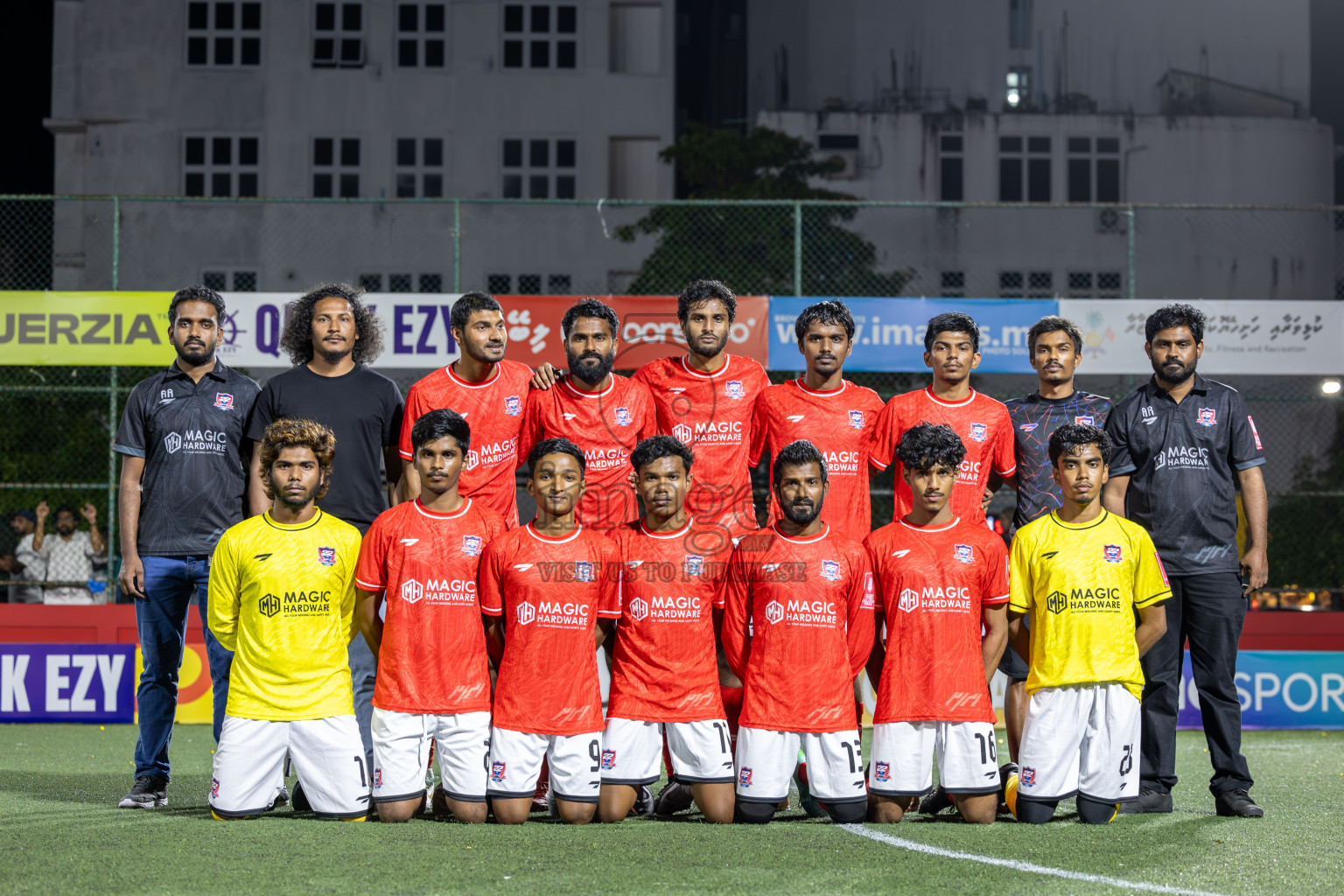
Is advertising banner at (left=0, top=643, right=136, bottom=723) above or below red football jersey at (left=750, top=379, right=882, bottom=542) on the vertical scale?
below

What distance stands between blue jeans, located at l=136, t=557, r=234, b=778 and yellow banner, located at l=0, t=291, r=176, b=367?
5.36 meters

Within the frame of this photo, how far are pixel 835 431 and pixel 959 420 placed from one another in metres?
0.58

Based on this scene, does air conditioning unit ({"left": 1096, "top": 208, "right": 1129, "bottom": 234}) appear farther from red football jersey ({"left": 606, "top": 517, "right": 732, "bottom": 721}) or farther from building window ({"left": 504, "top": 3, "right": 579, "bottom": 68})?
red football jersey ({"left": 606, "top": 517, "right": 732, "bottom": 721})

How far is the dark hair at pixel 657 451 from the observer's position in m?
5.34

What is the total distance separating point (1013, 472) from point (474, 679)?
2.66m

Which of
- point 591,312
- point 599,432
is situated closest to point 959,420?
point 599,432

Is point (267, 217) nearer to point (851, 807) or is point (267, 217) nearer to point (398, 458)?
point (398, 458)

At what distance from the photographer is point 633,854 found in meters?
4.60

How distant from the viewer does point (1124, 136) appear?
2898cm

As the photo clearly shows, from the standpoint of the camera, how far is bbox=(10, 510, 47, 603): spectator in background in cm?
1160

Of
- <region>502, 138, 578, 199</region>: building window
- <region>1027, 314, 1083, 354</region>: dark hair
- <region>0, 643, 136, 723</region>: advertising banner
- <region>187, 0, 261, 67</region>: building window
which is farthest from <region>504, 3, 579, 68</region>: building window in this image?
<region>1027, 314, 1083, 354</region>: dark hair

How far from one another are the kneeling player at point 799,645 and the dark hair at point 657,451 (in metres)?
0.42

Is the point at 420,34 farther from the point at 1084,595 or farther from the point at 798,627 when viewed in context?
the point at 1084,595

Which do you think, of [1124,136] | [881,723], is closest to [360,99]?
[1124,136]
